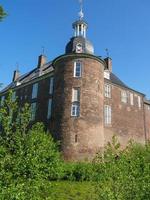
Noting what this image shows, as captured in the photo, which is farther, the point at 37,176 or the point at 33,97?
the point at 33,97

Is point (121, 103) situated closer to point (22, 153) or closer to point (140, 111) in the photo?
point (140, 111)

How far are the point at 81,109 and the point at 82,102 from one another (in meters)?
0.78

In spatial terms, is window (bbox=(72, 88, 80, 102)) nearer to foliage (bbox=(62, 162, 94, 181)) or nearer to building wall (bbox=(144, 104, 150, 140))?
foliage (bbox=(62, 162, 94, 181))

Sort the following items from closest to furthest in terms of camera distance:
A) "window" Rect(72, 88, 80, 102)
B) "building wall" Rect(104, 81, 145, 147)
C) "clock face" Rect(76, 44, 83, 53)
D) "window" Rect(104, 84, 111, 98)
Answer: "window" Rect(72, 88, 80, 102) → "clock face" Rect(76, 44, 83, 53) → "building wall" Rect(104, 81, 145, 147) → "window" Rect(104, 84, 111, 98)

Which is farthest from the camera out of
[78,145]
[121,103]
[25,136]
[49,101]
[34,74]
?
[34,74]

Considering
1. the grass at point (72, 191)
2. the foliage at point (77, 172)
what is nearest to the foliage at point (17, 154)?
the grass at point (72, 191)

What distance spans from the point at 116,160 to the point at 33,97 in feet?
101

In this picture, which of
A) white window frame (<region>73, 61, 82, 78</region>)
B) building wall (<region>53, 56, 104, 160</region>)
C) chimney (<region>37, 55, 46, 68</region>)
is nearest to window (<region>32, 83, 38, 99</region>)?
chimney (<region>37, 55, 46, 68</region>)

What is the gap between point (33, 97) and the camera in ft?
141

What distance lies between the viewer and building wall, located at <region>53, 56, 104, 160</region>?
32.5 meters

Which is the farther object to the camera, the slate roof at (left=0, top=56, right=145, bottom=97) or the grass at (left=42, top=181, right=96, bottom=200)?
the slate roof at (left=0, top=56, right=145, bottom=97)

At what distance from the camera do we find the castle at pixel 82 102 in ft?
108

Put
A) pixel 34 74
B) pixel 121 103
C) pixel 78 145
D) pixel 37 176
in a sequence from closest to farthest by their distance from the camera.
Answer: pixel 37 176
pixel 78 145
pixel 121 103
pixel 34 74

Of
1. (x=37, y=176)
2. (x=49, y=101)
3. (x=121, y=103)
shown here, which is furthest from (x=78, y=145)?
(x=37, y=176)
